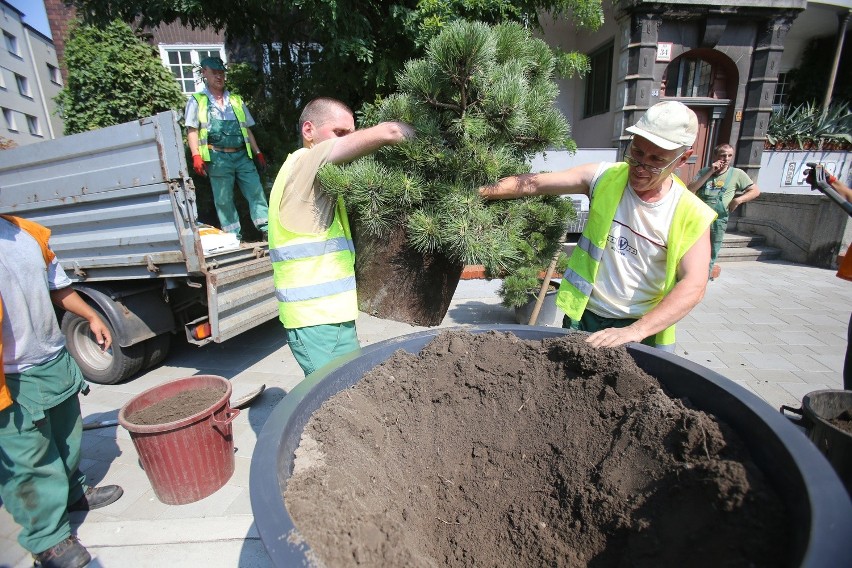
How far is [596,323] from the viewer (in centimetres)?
192

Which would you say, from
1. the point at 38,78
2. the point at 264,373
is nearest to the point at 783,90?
the point at 264,373

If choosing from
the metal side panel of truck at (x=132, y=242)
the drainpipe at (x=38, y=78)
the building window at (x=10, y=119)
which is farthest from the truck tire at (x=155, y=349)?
the drainpipe at (x=38, y=78)

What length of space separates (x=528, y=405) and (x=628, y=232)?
914mm

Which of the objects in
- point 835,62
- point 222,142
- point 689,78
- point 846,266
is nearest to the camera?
point 846,266

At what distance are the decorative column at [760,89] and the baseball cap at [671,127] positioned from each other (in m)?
9.62

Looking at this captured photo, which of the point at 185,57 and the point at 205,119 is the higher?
the point at 185,57

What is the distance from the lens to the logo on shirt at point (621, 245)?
5.78ft

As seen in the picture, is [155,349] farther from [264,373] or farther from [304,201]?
[304,201]

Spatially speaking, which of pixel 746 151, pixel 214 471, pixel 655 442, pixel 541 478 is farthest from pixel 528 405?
pixel 746 151

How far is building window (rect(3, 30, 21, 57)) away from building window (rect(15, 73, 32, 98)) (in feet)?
3.78

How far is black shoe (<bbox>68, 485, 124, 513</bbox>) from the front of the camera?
95.0 inches

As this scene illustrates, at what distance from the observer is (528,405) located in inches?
50.5

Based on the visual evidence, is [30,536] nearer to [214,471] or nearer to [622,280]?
[214,471]

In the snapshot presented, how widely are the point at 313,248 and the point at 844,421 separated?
9.25 ft
